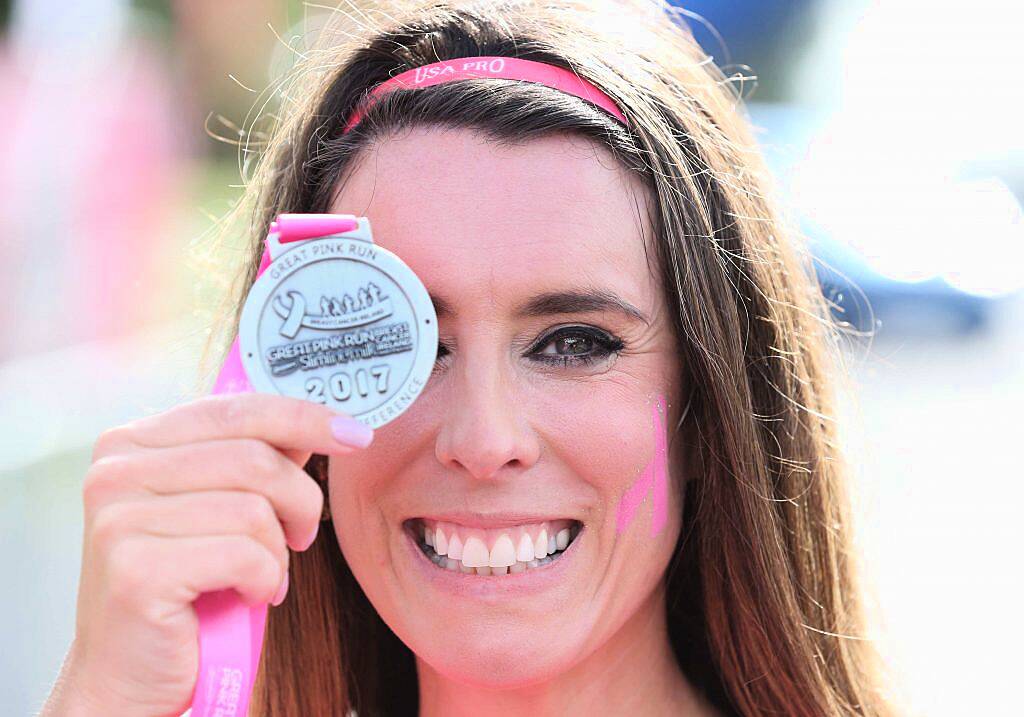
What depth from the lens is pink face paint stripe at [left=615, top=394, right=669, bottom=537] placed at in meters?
2.38

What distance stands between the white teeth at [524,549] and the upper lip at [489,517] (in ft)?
0.11

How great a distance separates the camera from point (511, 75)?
8.13 feet

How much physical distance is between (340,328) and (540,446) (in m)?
0.59

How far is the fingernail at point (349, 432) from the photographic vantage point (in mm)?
1736

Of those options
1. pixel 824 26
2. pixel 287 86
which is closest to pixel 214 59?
pixel 824 26

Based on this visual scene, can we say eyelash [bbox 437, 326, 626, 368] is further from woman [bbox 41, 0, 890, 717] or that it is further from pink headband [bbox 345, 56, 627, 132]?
Result: pink headband [bbox 345, 56, 627, 132]

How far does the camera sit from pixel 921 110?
36.8ft

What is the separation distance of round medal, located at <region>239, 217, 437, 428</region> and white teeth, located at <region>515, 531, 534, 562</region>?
1.94 feet

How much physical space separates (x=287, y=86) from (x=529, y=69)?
0.87 meters

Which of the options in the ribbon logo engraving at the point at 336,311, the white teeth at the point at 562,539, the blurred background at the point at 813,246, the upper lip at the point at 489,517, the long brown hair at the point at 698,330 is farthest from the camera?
the blurred background at the point at 813,246

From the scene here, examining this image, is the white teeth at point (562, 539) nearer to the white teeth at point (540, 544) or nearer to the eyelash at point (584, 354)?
the white teeth at point (540, 544)

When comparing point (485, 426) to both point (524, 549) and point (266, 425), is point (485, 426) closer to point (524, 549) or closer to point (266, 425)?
point (524, 549)

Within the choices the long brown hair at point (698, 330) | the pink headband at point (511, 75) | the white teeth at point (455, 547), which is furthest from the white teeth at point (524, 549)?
the pink headband at point (511, 75)

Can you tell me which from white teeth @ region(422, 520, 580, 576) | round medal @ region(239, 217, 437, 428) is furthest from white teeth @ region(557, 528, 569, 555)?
round medal @ region(239, 217, 437, 428)
